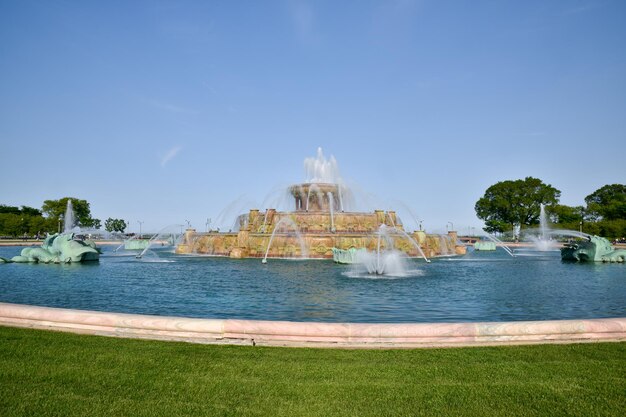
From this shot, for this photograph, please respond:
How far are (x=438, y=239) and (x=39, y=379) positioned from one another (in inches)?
1398

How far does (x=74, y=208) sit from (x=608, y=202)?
366 feet

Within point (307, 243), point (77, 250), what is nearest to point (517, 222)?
point (307, 243)

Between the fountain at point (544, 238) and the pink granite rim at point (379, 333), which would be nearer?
the pink granite rim at point (379, 333)

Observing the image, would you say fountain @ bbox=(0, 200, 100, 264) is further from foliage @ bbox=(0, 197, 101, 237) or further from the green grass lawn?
foliage @ bbox=(0, 197, 101, 237)

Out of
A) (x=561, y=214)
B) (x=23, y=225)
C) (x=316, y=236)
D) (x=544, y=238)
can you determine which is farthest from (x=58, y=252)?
(x=561, y=214)

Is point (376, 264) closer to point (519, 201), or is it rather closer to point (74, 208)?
point (519, 201)

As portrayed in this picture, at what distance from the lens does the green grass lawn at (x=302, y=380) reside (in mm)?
4816

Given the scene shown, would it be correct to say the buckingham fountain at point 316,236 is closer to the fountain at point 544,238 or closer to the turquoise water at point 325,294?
the turquoise water at point 325,294

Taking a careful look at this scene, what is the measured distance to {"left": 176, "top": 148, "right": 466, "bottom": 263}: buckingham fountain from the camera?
3250 cm

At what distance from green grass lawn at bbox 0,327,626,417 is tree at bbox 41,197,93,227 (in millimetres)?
97217

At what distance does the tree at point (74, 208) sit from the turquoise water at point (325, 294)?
8224 centimetres

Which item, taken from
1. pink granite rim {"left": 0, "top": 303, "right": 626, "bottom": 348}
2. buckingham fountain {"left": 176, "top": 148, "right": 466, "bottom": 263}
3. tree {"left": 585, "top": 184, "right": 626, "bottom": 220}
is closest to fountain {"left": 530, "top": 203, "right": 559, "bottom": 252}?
tree {"left": 585, "top": 184, "right": 626, "bottom": 220}

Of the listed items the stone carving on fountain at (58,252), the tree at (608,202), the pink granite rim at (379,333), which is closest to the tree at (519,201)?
the tree at (608,202)

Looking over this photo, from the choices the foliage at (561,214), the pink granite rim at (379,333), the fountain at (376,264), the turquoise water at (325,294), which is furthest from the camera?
the foliage at (561,214)
